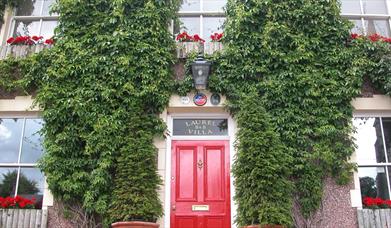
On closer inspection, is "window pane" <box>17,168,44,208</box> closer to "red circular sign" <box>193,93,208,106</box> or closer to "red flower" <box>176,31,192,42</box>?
"red circular sign" <box>193,93,208,106</box>

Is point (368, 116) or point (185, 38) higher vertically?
point (185, 38)

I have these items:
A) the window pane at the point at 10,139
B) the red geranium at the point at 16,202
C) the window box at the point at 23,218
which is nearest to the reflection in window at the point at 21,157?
the window pane at the point at 10,139

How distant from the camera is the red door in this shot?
295 inches

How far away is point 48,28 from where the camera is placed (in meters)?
8.93

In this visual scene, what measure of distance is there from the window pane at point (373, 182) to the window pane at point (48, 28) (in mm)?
6204

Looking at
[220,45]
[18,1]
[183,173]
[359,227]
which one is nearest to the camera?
[359,227]

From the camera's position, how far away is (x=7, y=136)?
8078 millimetres

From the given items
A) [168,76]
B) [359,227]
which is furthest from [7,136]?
[359,227]

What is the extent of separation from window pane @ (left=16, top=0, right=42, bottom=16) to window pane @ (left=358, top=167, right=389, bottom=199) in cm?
678

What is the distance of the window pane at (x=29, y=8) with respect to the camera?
9.12 metres

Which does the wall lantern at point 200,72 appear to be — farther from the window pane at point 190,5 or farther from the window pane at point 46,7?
the window pane at point 46,7

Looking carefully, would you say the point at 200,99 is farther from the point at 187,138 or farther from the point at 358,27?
the point at 358,27

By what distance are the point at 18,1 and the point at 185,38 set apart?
349 cm

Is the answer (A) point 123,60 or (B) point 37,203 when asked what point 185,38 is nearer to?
(A) point 123,60
